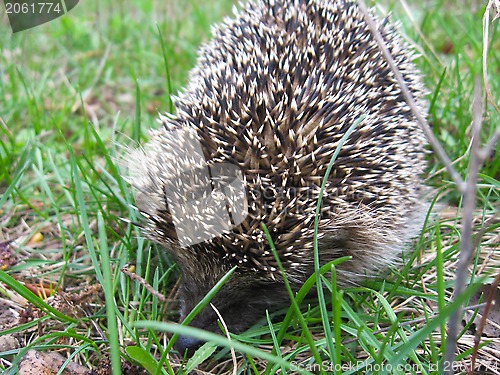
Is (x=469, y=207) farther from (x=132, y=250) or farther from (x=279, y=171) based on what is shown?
(x=132, y=250)

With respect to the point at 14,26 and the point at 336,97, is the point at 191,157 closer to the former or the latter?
the point at 336,97

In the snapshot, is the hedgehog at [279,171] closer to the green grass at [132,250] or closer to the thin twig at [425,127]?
the green grass at [132,250]

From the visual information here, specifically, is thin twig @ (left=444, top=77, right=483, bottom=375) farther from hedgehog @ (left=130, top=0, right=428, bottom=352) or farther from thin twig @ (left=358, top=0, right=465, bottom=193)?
hedgehog @ (left=130, top=0, right=428, bottom=352)

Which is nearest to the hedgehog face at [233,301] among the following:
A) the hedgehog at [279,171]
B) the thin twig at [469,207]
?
the hedgehog at [279,171]

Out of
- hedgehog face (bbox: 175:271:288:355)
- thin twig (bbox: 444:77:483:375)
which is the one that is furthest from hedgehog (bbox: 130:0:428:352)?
thin twig (bbox: 444:77:483:375)

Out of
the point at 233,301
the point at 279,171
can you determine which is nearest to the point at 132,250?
the point at 233,301
